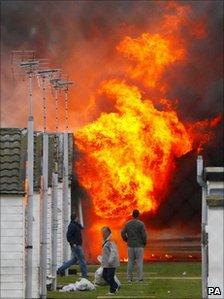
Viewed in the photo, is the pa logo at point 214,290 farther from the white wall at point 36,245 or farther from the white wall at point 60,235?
the white wall at point 60,235

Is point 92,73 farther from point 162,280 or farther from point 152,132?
point 162,280

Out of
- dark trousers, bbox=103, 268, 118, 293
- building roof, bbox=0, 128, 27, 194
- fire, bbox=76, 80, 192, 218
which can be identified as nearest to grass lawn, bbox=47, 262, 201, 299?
dark trousers, bbox=103, 268, 118, 293

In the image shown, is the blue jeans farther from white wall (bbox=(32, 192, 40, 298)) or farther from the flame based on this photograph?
the flame

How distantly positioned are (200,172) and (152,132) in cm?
3210

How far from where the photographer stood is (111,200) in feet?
193

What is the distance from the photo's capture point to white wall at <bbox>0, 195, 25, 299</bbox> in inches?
1320

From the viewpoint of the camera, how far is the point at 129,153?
5916 cm

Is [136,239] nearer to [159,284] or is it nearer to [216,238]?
[159,284]

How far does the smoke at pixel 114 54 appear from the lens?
64.2 m

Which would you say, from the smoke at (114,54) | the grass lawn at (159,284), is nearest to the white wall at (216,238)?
the grass lawn at (159,284)

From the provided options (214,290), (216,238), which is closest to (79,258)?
(214,290)

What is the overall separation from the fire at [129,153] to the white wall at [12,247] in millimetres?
24090

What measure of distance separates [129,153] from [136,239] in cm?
1593

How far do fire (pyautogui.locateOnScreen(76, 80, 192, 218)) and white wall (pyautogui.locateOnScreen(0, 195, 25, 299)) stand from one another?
79.0ft
